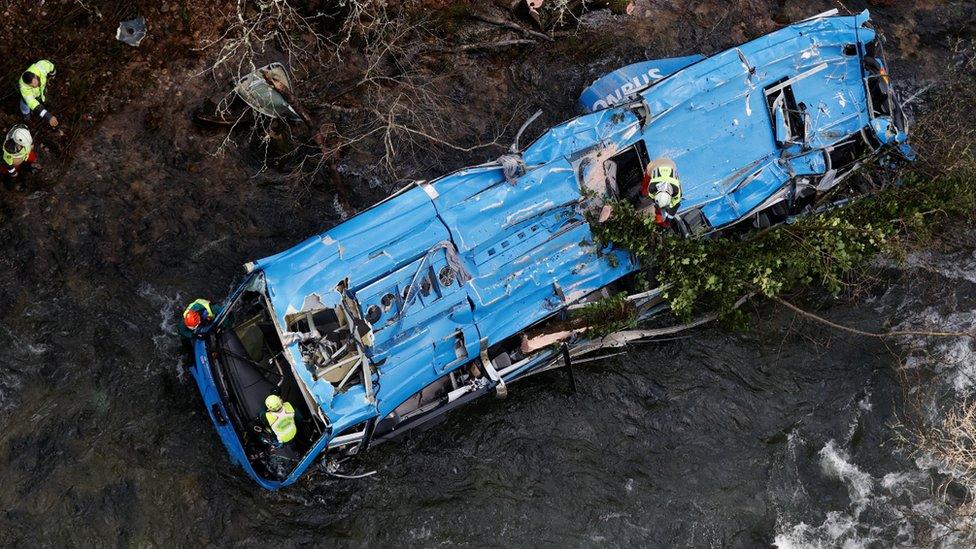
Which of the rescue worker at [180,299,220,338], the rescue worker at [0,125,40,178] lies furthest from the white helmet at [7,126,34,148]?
the rescue worker at [180,299,220,338]

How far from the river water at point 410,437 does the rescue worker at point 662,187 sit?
6.88ft

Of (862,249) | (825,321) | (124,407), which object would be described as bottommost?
(825,321)

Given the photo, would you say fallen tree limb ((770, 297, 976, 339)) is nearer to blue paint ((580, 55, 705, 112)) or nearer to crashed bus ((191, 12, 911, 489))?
crashed bus ((191, 12, 911, 489))

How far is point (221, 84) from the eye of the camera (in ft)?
34.3

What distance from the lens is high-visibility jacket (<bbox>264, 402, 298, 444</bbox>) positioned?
7.82 metres

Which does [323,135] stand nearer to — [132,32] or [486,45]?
[486,45]

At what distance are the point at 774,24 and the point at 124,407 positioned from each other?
32.8ft

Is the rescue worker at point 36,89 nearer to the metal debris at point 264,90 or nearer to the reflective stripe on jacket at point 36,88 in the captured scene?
the reflective stripe on jacket at point 36,88

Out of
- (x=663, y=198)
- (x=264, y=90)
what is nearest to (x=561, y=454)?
(x=663, y=198)

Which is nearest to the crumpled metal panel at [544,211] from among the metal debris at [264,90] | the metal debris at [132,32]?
the metal debris at [264,90]

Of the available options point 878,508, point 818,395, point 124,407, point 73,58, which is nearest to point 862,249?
point 818,395

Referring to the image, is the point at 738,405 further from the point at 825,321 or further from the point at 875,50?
the point at 875,50

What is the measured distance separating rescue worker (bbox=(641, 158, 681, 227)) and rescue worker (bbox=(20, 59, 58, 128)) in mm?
6974

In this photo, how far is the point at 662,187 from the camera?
28.5ft
